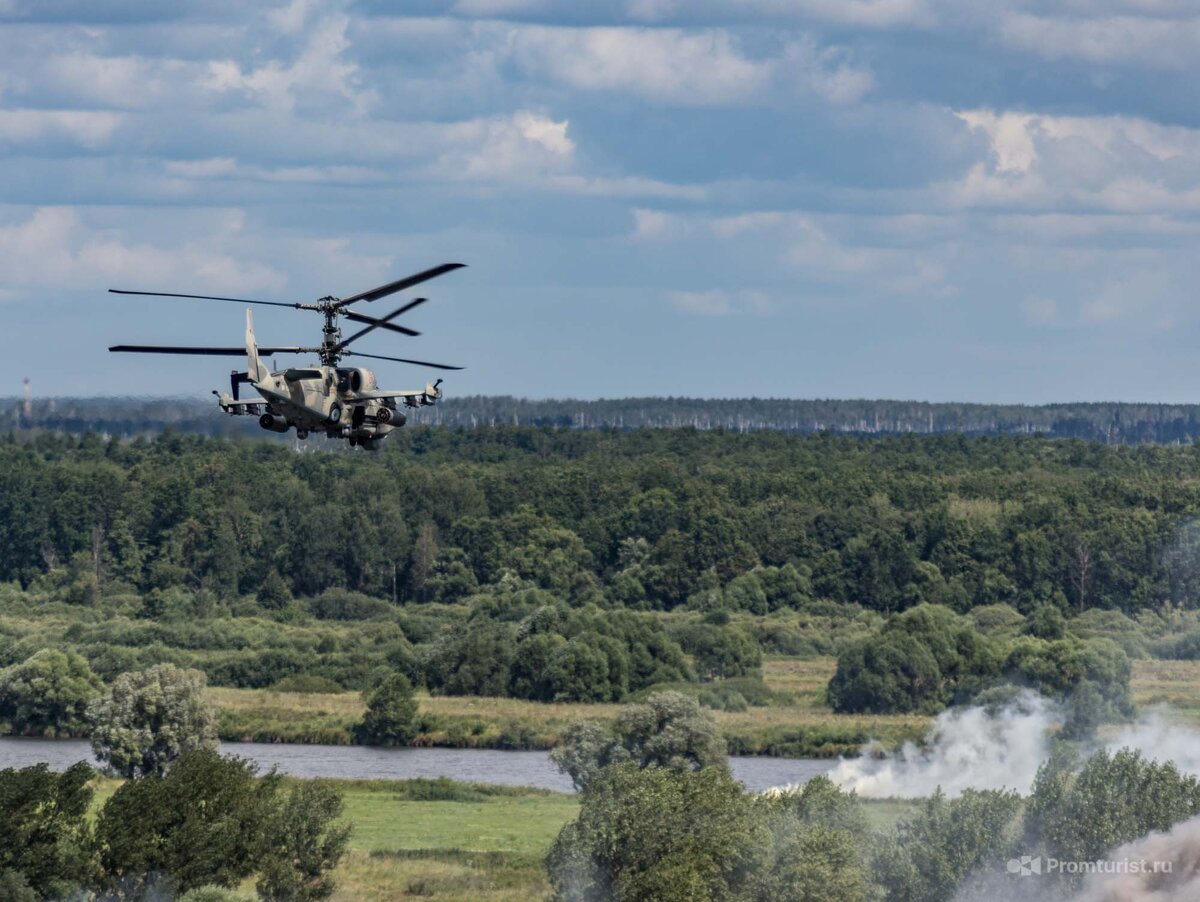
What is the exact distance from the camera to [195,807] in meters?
56.8

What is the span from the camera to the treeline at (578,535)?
484 ft

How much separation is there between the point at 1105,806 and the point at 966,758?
3702 cm

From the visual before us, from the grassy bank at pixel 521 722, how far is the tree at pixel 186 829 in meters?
36.2

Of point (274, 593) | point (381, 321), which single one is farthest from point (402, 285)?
point (274, 593)

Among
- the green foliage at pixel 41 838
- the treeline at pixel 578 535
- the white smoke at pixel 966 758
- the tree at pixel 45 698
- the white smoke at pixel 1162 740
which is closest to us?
the green foliage at pixel 41 838

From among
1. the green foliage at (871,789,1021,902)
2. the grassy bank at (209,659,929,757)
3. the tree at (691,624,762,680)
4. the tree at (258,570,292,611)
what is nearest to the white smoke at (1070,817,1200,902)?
the green foliage at (871,789,1021,902)

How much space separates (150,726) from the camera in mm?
85938

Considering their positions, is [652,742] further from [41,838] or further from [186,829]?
[41,838]

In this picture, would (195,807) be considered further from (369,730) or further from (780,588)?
(780,588)

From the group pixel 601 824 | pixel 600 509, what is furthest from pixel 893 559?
pixel 601 824

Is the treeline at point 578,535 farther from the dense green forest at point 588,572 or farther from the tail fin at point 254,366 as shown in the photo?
the tail fin at point 254,366

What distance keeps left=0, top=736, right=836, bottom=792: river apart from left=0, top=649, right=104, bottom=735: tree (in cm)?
148

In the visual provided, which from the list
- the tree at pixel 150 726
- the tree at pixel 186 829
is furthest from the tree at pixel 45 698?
the tree at pixel 186 829

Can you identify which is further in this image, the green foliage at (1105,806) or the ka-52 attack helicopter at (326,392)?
the green foliage at (1105,806)
